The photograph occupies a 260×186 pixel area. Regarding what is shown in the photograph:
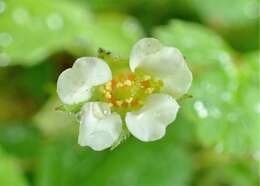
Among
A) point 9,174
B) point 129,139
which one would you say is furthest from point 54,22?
point 9,174

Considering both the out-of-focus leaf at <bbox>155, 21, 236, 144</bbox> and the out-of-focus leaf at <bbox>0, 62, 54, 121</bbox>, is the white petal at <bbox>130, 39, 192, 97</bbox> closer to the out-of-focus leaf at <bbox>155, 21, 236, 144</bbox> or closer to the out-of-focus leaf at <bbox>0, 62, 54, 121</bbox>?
the out-of-focus leaf at <bbox>155, 21, 236, 144</bbox>

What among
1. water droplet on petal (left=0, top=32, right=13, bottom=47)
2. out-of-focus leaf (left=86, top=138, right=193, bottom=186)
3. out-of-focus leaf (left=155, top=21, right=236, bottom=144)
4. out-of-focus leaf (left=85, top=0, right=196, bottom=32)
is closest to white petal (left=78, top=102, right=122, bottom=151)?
out-of-focus leaf (left=155, top=21, right=236, bottom=144)

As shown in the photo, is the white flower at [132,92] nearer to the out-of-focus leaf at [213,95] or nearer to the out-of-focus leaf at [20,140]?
the out-of-focus leaf at [213,95]

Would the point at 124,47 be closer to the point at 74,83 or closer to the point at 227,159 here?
the point at 227,159

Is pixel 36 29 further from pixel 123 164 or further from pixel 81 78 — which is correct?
pixel 81 78

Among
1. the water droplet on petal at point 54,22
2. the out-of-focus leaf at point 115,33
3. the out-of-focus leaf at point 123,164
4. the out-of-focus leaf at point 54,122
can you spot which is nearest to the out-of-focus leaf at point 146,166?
the out-of-focus leaf at point 123,164

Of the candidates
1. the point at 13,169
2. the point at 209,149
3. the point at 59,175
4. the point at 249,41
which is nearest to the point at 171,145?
the point at 209,149
